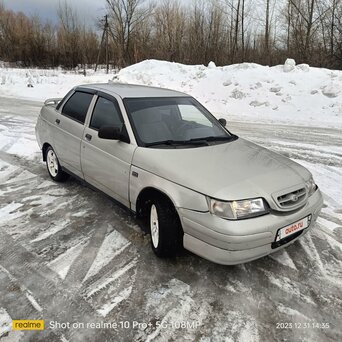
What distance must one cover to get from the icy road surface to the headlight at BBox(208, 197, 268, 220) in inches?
27.6

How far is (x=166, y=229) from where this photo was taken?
2.91 m

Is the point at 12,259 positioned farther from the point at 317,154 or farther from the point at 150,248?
the point at 317,154

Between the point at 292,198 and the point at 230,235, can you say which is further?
the point at 292,198

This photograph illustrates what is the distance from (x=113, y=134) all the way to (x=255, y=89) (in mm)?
13587

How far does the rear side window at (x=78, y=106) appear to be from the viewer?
434 cm

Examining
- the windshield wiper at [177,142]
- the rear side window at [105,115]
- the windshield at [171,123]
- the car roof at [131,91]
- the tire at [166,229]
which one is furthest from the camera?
the car roof at [131,91]

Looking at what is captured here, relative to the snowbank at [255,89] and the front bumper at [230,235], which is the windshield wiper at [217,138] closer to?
the front bumper at [230,235]

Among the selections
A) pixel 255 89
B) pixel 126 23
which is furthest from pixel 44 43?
pixel 255 89

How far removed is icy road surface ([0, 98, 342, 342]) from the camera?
2387mm

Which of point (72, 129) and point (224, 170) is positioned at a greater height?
point (72, 129)

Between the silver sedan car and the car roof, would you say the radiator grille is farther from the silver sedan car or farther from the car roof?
the car roof

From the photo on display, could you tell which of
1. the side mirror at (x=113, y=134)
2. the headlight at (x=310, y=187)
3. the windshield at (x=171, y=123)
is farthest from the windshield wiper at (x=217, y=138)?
the headlight at (x=310, y=187)

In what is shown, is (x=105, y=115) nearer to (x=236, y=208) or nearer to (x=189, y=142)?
(x=189, y=142)

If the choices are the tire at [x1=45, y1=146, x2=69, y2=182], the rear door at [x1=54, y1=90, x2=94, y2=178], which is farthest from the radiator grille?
the tire at [x1=45, y1=146, x2=69, y2=182]
